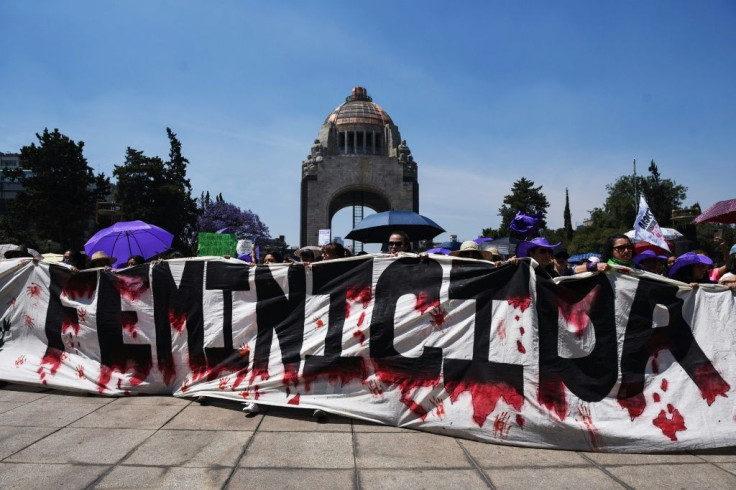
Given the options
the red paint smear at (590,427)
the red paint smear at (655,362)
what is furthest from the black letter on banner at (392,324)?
the red paint smear at (655,362)

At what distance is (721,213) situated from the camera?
749 centimetres

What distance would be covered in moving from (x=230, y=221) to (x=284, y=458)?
1931 inches

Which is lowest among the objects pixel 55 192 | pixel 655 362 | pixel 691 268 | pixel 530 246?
pixel 655 362

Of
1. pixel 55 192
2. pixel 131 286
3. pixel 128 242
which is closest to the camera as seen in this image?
pixel 131 286

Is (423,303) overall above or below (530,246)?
below

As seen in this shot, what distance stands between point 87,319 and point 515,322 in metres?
4.77

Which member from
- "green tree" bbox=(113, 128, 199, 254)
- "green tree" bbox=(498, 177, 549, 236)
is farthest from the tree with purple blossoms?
"green tree" bbox=(498, 177, 549, 236)

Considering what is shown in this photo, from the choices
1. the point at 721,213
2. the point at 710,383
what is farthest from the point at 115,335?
the point at 721,213

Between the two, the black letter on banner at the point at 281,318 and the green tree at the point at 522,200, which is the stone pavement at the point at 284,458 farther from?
the green tree at the point at 522,200

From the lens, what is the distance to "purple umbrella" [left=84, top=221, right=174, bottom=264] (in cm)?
898

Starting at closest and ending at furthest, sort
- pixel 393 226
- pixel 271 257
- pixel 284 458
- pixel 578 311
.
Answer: pixel 284 458, pixel 578 311, pixel 271 257, pixel 393 226

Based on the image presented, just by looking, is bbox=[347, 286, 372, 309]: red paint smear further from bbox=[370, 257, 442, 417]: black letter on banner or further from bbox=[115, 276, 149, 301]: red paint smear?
bbox=[115, 276, 149, 301]: red paint smear

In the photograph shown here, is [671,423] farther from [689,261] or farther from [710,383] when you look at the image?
[689,261]

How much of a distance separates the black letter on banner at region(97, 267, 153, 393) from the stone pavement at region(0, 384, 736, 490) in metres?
0.83
